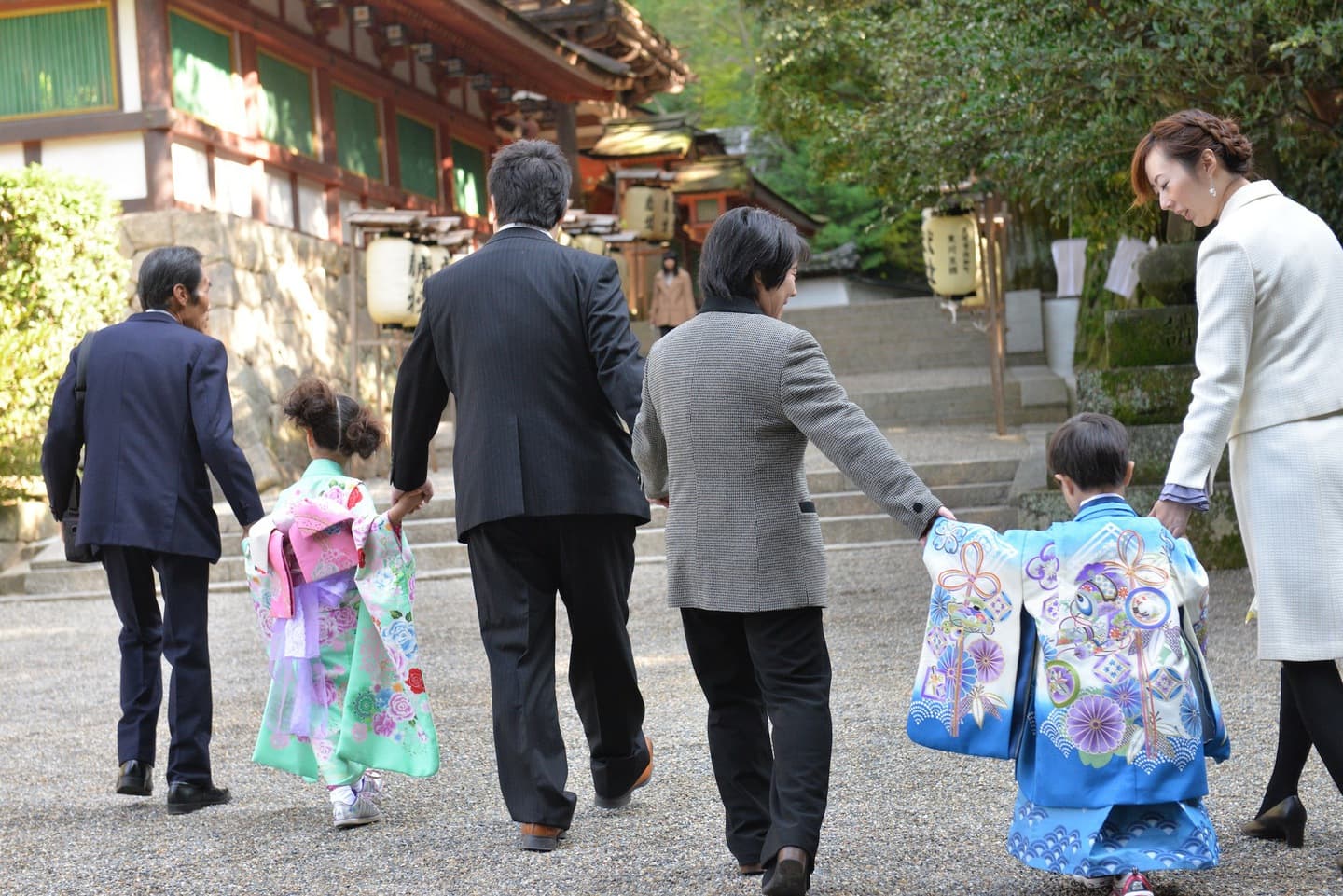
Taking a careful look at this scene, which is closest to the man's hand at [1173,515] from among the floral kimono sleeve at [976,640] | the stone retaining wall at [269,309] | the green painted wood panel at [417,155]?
the floral kimono sleeve at [976,640]

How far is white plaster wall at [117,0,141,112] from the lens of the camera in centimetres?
1109

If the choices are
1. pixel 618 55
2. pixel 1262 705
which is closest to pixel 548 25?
pixel 618 55

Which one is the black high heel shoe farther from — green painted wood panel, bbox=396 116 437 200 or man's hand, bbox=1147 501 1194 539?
green painted wood panel, bbox=396 116 437 200

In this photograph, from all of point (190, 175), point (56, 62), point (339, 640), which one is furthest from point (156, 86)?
point (339, 640)

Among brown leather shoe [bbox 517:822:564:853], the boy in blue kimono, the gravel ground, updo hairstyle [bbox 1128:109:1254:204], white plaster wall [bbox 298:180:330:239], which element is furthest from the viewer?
white plaster wall [bbox 298:180:330:239]

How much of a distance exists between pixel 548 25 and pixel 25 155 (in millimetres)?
8352

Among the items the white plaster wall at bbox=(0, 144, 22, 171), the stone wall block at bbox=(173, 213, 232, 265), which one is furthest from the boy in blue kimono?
the white plaster wall at bbox=(0, 144, 22, 171)

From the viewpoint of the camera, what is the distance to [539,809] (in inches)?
138

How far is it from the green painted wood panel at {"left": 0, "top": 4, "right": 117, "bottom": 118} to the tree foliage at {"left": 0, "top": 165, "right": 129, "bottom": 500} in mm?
1000

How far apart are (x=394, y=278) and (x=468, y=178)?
6.05 m

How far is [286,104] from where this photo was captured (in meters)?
12.8

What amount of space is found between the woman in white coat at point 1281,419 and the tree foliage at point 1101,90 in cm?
267

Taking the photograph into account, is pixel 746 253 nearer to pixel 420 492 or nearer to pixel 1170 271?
pixel 420 492

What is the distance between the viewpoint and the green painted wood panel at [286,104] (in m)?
12.4
